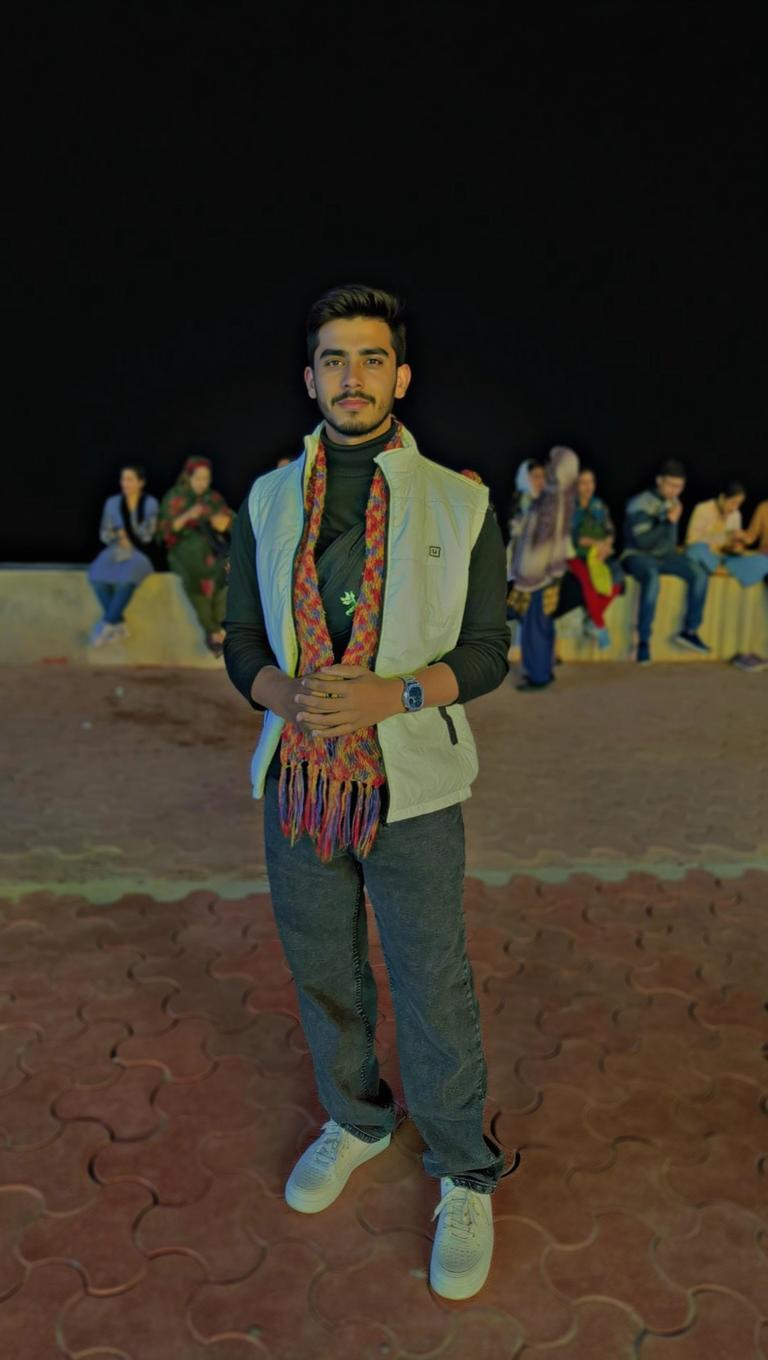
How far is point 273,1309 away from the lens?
6.33 feet

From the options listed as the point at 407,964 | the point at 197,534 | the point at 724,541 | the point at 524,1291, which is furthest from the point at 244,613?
the point at 724,541

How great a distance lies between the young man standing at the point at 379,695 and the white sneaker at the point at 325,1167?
0.24 metres

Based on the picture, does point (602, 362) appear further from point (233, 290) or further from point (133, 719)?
point (133, 719)

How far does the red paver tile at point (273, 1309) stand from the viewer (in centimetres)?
187

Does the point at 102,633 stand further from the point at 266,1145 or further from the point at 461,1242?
the point at 461,1242

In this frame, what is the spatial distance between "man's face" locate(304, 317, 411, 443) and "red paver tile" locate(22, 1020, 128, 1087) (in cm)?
179

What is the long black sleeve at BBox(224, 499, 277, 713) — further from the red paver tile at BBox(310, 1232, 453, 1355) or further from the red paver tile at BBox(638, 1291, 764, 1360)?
the red paver tile at BBox(638, 1291, 764, 1360)

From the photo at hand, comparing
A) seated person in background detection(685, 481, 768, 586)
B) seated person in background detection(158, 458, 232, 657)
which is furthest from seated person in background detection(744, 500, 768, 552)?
seated person in background detection(158, 458, 232, 657)

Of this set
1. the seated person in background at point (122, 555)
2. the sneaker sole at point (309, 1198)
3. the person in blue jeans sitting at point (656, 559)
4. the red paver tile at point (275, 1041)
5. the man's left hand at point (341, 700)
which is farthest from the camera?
the person in blue jeans sitting at point (656, 559)

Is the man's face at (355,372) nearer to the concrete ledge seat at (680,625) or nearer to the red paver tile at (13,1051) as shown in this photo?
the red paver tile at (13,1051)

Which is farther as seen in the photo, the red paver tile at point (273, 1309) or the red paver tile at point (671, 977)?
the red paver tile at point (671, 977)

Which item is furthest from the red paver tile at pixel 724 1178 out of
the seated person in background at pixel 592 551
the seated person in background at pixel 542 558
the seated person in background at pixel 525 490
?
the seated person in background at pixel 592 551

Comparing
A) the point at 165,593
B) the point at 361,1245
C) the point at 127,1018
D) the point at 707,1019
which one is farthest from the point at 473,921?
the point at 165,593

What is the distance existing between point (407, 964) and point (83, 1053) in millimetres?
1228
